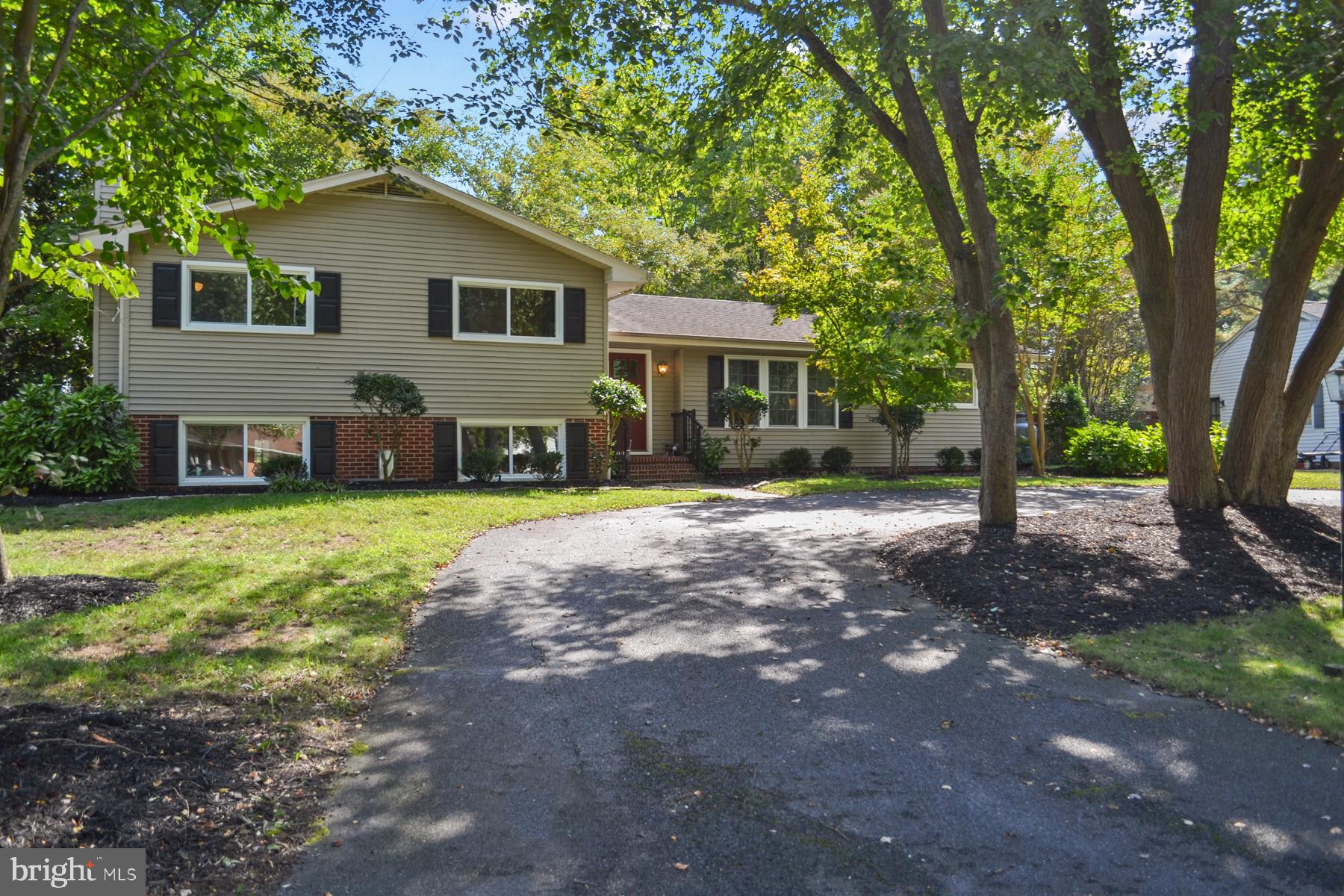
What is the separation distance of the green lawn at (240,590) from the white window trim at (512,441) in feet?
10.2

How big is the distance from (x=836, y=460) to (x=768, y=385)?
7.56 feet

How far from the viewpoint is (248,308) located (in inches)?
545

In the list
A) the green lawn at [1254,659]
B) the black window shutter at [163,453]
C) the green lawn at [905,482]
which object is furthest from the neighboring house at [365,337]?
the green lawn at [1254,659]

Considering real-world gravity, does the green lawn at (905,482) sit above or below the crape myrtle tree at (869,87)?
below

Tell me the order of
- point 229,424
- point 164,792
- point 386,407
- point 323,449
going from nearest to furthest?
1. point 164,792
2. point 229,424
3. point 323,449
4. point 386,407

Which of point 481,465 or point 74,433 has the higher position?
point 74,433

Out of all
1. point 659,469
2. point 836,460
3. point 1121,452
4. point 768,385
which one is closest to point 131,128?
point 659,469

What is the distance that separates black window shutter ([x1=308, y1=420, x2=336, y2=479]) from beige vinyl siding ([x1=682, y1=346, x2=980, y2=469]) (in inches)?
298

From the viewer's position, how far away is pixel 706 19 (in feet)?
31.9

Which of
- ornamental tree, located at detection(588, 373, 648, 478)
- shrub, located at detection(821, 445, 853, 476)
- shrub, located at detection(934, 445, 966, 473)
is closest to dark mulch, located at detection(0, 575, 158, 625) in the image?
ornamental tree, located at detection(588, 373, 648, 478)

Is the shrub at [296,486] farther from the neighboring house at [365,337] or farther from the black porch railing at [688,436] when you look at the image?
the black porch railing at [688,436]

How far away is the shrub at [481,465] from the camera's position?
14438 millimetres

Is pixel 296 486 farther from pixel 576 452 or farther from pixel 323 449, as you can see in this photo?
pixel 576 452

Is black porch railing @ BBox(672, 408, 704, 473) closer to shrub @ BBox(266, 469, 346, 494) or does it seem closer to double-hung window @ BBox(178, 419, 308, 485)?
shrub @ BBox(266, 469, 346, 494)
